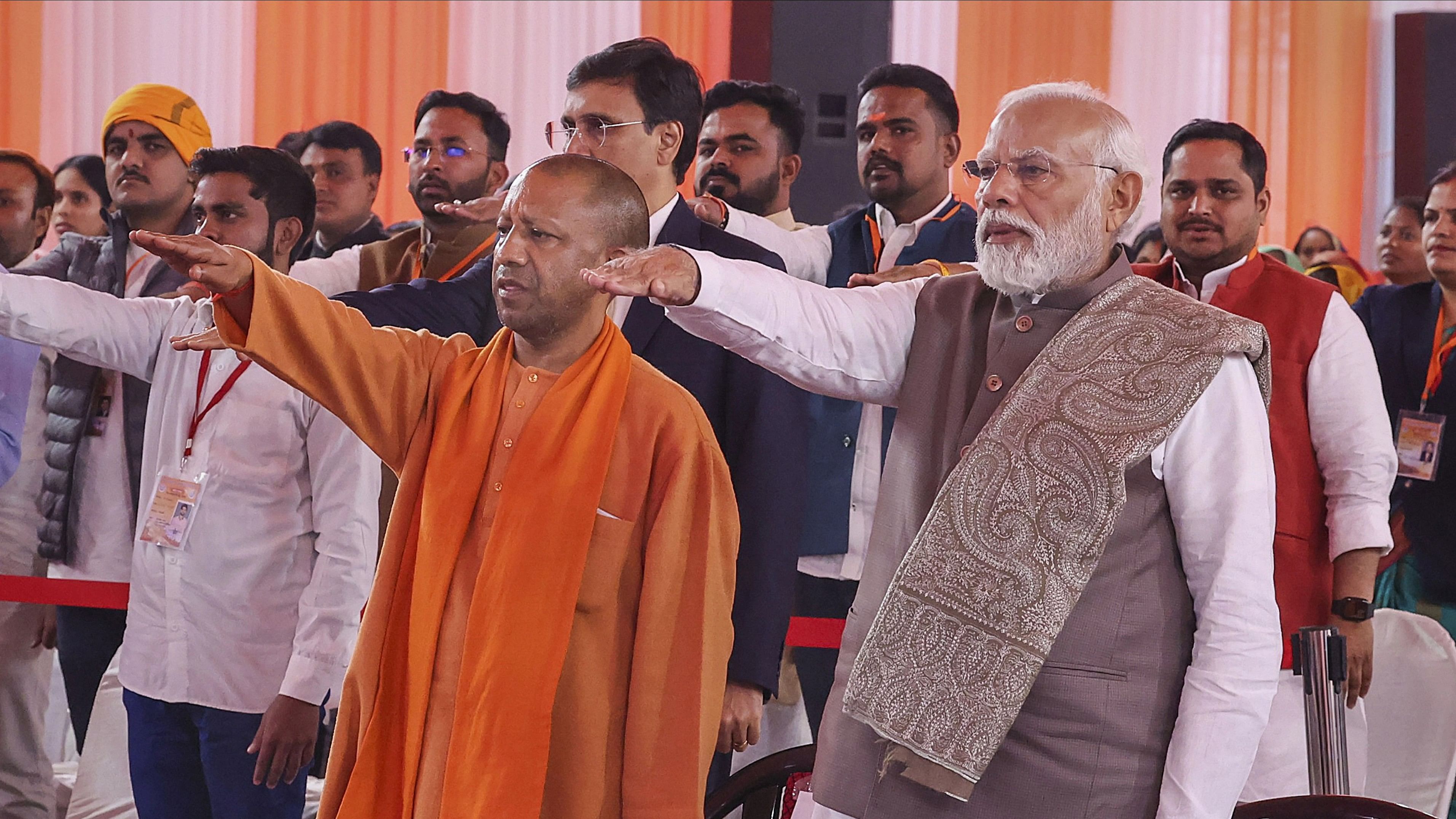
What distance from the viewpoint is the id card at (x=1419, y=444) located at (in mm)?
4012

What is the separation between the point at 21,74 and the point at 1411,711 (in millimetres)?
8409

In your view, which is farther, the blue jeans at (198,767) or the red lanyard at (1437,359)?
the red lanyard at (1437,359)

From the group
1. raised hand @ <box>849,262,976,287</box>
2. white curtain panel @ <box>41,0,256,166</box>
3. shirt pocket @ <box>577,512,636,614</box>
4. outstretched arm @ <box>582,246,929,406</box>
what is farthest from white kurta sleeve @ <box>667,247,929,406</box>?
white curtain panel @ <box>41,0,256,166</box>

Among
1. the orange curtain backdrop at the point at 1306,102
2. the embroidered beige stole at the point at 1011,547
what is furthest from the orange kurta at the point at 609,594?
the orange curtain backdrop at the point at 1306,102

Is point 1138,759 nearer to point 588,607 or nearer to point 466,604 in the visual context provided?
point 588,607

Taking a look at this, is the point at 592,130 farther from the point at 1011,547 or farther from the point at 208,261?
the point at 1011,547

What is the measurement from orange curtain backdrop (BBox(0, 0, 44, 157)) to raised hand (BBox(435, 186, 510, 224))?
686cm

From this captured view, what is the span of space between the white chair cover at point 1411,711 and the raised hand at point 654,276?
2175 millimetres

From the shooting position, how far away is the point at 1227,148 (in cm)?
341

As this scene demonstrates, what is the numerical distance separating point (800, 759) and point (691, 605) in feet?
1.72

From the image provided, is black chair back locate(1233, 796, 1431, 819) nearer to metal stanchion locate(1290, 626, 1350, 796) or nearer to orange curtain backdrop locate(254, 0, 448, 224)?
metal stanchion locate(1290, 626, 1350, 796)

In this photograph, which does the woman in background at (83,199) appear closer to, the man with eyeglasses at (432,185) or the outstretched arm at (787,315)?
the man with eyeglasses at (432,185)

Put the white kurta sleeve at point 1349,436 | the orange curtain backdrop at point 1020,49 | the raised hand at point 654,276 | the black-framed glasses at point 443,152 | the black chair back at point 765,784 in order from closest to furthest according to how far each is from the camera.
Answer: the raised hand at point 654,276 < the black chair back at point 765,784 < the white kurta sleeve at point 1349,436 < the black-framed glasses at point 443,152 < the orange curtain backdrop at point 1020,49

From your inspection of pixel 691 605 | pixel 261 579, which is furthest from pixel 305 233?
pixel 691 605
